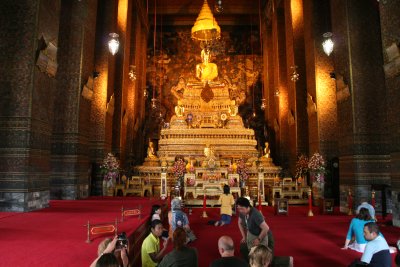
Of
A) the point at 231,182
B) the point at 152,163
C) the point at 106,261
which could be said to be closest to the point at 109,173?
the point at 152,163

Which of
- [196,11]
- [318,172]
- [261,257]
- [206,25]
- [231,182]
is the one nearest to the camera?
[261,257]

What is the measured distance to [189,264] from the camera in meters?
2.89

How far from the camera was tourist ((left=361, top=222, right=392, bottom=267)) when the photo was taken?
3186 mm

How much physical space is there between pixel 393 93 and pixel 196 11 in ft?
57.2

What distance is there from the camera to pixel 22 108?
287 inches

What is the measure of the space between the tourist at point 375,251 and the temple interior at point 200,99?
4.12 meters

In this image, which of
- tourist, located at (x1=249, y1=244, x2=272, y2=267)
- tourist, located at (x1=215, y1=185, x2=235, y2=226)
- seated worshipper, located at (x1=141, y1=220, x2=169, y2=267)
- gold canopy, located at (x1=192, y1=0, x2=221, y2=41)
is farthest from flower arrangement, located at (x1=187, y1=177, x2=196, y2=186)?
gold canopy, located at (x1=192, y1=0, x2=221, y2=41)

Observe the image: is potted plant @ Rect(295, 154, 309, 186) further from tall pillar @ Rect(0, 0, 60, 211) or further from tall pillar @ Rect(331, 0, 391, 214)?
tall pillar @ Rect(0, 0, 60, 211)

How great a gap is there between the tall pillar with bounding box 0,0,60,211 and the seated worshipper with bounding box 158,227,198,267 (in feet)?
17.4

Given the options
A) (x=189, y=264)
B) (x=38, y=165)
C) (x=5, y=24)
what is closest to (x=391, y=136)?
(x=189, y=264)

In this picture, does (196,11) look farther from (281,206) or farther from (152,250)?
(152,250)

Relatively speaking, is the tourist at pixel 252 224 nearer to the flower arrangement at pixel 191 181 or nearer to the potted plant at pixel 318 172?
the potted plant at pixel 318 172

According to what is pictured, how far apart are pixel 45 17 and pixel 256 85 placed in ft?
50.2

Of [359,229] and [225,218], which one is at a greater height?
[359,229]
